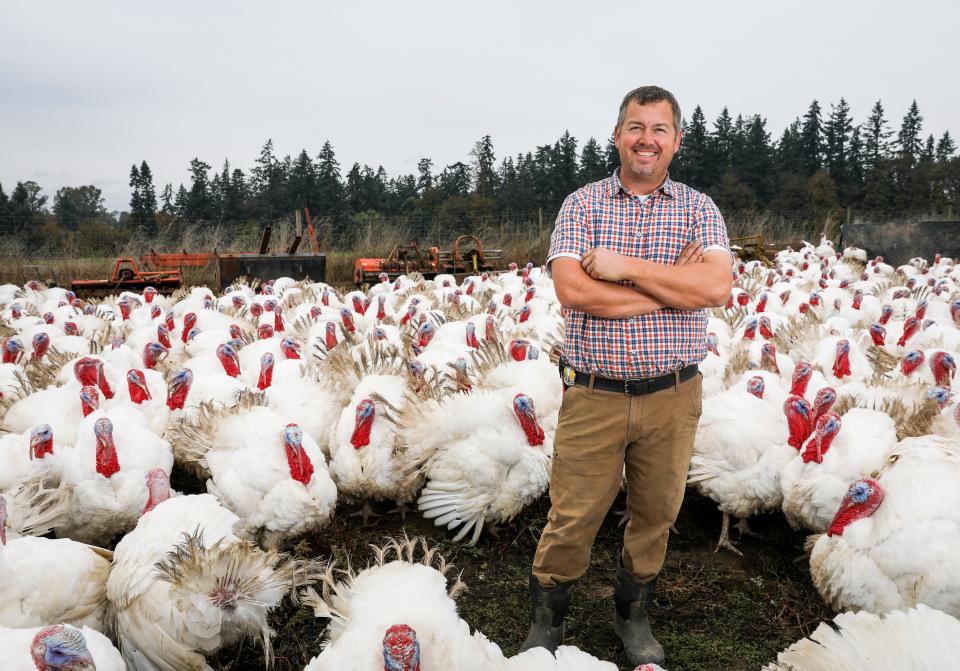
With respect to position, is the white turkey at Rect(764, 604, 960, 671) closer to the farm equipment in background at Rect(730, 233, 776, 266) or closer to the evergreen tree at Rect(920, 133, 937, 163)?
the farm equipment in background at Rect(730, 233, 776, 266)

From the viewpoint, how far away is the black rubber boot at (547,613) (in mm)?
2768

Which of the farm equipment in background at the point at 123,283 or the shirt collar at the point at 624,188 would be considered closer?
the shirt collar at the point at 624,188

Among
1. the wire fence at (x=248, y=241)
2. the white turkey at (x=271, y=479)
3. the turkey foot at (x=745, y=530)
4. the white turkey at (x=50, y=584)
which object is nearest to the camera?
the white turkey at (x=50, y=584)

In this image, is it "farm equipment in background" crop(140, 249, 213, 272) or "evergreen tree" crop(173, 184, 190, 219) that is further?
"evergreen tree" crop(173, 184, 190, 219)

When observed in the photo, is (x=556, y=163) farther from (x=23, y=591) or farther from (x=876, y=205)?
(x=23, y=591)

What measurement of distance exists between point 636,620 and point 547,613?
454mm

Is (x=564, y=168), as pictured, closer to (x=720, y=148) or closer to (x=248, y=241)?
(x=720, y=148)

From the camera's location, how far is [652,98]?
2.37 meters

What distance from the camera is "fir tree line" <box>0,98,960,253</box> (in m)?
35.2

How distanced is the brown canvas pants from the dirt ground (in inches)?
24.0

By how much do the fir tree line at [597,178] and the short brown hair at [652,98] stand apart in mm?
25524

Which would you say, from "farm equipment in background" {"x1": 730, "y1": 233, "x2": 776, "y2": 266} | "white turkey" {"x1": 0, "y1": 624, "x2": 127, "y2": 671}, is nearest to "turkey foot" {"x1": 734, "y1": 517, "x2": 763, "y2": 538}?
"white turkey" {"x1": 0, "y1": 624, "x2": 127, "y2": 671}

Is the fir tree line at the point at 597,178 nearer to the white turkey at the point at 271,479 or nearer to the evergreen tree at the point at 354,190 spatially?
the evergreen tree at the point at 354,190

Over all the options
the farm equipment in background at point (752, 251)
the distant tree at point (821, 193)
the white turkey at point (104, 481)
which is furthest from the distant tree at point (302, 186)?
the white turkey at point (104, 481)
